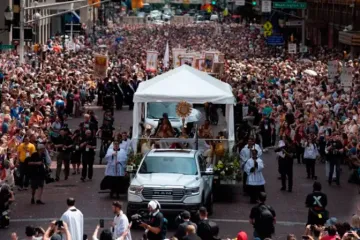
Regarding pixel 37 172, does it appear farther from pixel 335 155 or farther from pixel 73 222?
pixel 335 155

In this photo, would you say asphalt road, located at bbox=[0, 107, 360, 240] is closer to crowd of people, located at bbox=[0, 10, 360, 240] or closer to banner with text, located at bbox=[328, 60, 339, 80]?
crowd of people, located at bbox=[0, 10, 360, 240]

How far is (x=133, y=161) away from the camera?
26672mm

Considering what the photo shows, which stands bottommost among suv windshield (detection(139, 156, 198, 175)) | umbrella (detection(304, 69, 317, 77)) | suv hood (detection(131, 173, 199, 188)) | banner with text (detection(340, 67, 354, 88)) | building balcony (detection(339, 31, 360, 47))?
umbrella (detection(304, 69, 317, 77))

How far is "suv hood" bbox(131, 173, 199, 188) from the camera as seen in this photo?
2342 centimetres

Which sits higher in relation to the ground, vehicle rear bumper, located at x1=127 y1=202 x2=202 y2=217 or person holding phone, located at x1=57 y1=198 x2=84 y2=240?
person holding phone, located at x1=57 y1=198 x2=84 y2=240

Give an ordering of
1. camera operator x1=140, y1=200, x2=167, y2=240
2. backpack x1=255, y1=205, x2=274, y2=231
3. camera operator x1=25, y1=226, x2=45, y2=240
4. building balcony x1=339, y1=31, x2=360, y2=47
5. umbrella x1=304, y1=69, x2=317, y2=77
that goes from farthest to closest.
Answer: building balcony x1=339, y1=31, x2=360, y2=47 < umbrella x1=304, y1=69, x2=317, y2=77 < backpack x1=255, y1=205, x2=274, y2=231 < camera operator x1=140, y1=200, x2=167, y2=240 < camera operator x1=25, y1=226, x2=45, y2=240

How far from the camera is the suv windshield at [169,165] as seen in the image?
24.3 metres

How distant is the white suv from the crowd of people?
1.53 meters

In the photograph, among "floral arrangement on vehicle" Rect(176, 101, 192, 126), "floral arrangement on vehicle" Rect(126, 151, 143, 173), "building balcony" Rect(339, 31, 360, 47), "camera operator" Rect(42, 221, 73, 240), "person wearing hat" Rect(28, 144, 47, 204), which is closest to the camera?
"camera operator" Rect(42, 221, 73, 240)

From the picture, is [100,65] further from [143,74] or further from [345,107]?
[345,107]

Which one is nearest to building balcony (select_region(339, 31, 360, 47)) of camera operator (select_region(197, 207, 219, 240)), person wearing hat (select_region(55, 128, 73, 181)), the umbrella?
the umbrella

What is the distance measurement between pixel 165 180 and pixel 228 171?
11.6 ft

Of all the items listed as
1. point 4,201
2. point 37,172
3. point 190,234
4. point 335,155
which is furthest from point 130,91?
point 190,234

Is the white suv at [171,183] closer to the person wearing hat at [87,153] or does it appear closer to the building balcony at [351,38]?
the person wearing hat at [87,153]
